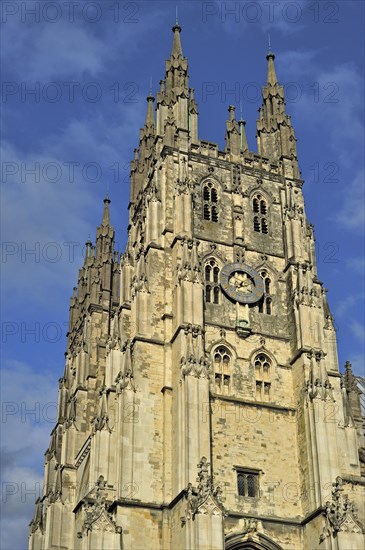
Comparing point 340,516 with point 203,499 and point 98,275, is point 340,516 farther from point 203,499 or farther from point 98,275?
point 98,275

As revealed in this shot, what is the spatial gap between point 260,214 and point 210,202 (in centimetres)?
338

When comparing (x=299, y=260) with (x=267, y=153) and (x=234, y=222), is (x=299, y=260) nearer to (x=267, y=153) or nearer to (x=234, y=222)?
(x=234, y=222)

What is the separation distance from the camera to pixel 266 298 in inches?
1971

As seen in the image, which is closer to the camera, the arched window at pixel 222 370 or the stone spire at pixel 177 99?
the arched window at pixel 222 370

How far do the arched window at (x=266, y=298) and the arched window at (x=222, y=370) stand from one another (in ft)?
13.4

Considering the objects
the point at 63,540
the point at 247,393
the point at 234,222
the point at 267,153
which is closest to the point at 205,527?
the point at 247,393

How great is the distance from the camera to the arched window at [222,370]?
149 ft

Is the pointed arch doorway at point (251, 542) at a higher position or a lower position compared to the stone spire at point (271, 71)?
lower

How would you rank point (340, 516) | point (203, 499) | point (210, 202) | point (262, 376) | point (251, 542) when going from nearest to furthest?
point (203, 499) → point (340, 516) → point (251, 542) → point (262, 376) → point (210, 202)

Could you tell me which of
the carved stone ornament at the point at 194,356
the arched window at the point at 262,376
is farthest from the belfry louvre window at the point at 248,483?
the carved stone ornament at the point at 194,356

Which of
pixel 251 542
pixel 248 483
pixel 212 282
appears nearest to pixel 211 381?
pixel 248 483

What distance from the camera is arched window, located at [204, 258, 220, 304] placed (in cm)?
4845

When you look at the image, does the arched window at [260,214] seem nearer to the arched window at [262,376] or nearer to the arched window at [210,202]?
the arched window at [210,202]

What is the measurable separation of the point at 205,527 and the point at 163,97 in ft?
98.0
